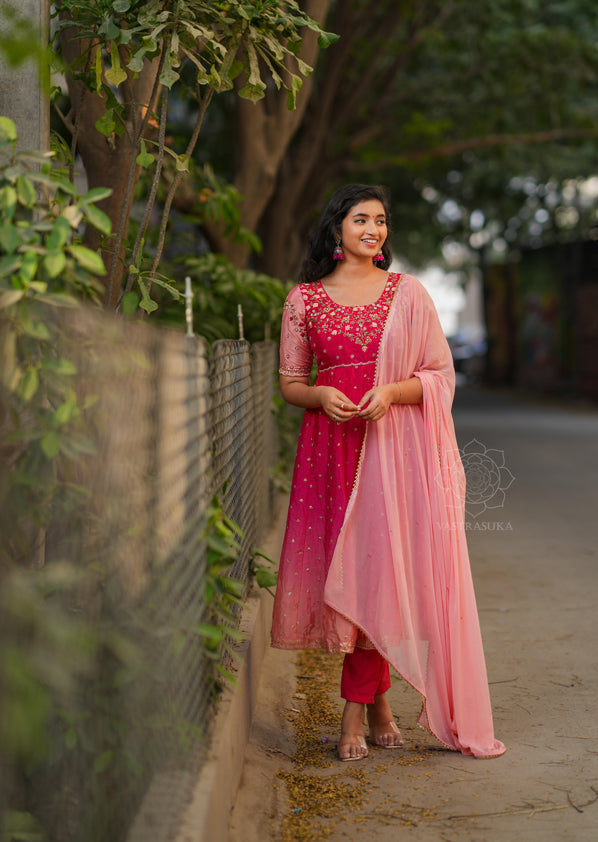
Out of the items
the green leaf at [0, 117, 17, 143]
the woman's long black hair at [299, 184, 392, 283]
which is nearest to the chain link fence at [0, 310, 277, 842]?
the green leaf at [0, 117, 17, 143]

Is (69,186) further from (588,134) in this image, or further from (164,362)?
(588,134)

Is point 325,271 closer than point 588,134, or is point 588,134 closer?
point 325,271

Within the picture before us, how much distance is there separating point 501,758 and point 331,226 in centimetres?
196

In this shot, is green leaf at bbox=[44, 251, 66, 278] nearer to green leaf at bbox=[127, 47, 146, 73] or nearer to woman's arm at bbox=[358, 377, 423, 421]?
woman's arm at bbox=[358, 377, 423, 421]

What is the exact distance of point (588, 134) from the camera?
→ 16234mm

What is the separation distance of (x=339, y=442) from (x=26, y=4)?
1.77m

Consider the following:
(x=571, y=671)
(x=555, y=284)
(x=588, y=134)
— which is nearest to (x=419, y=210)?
(x=555, y=284)

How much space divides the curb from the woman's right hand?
915mm

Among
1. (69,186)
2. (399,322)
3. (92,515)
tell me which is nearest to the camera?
(92,515)

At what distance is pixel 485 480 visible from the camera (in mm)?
11203

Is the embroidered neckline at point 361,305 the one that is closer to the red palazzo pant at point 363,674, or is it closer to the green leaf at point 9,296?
the red palazzo pant at point 363,674

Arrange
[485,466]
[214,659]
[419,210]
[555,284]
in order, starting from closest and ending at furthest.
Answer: [214,659] → [485,466] → [419,210] → [555,284]

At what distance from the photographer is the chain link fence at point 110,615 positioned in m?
2.22

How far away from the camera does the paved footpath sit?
11.0 feet
